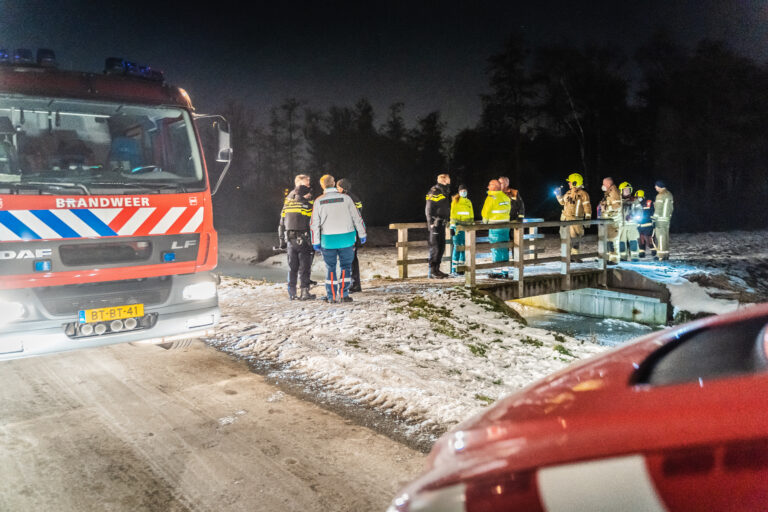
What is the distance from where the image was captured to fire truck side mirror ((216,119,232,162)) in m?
6.33

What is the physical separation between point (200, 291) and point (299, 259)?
3725 millimetres

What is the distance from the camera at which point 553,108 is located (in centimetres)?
4384

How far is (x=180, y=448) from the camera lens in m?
3.99

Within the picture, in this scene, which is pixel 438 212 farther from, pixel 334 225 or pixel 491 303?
pixel 334 225

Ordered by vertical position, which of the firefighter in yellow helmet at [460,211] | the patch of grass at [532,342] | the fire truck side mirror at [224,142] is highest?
the fire truck side mirror at [224,142]

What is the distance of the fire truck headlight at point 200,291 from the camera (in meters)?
5.81

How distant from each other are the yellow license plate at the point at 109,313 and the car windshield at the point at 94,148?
1.12 metres

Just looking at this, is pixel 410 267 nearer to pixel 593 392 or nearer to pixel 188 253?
pixel 188 253

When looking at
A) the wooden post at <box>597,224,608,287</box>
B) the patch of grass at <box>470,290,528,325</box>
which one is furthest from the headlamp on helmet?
the patch of grass at <box>470,290,528,325</box>

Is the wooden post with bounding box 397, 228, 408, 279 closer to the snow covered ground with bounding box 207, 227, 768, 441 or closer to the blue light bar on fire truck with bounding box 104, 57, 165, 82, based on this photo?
the snow covered ground with bounding box 207, 227, 768, 441

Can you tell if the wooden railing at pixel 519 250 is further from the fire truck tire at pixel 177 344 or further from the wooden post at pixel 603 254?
the fire truck tire at pixel 177 344

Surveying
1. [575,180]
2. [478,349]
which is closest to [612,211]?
[575,180]

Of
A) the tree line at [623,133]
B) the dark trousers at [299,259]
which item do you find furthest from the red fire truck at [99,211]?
the tree line at [623,133]

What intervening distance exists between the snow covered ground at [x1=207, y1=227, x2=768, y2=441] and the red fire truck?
139 centimetres
